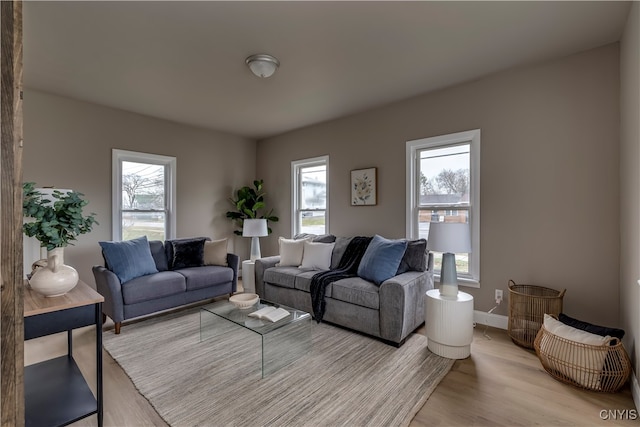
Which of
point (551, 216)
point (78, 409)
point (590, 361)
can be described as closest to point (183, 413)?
point (78, 409)

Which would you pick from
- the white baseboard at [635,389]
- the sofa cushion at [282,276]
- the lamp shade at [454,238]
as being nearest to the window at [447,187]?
the lamp shade at [454,238]

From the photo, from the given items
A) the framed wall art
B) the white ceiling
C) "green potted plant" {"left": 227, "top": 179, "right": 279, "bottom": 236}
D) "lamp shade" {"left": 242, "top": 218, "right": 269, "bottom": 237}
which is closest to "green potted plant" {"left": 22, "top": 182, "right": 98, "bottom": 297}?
the white ceiling

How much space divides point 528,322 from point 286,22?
327 centimetres

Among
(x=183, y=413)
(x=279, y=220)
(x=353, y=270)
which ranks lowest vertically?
(x=183, y=413)

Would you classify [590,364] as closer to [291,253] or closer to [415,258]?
[415,258]

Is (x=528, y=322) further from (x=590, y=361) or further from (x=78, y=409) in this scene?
(x=78, y=409)

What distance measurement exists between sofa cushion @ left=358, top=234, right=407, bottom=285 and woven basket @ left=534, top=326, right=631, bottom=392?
1.35 m

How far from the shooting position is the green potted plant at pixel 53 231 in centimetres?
165

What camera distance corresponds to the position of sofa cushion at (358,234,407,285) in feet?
9.86

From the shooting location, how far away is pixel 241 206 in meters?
5.19

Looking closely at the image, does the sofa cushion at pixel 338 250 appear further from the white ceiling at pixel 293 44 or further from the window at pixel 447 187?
the white ceiling at pixel 293 44

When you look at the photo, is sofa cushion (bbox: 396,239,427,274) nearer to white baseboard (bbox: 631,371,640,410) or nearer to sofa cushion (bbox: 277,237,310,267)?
sofa cushion (bbox: 277,237,310,267)

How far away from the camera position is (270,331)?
2258 mm

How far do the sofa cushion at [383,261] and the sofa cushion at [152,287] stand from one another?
213cm
